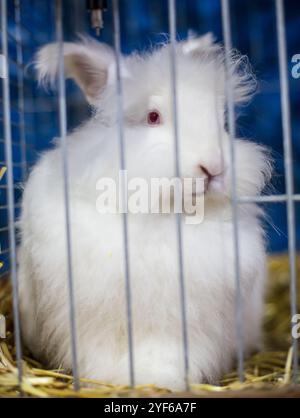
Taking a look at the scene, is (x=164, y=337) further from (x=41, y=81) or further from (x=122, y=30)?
(x=122, y=30)

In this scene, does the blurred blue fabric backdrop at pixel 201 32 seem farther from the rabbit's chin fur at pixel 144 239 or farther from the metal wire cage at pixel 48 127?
the rabbit's chin fur at pixel 144 239

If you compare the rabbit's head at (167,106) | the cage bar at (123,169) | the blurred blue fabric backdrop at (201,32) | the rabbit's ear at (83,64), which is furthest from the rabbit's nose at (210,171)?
the blurred blue fabric backdrop at (201,32)

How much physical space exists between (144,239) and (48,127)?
133 centimetres

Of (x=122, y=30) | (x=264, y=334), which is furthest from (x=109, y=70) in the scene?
(x=122, y=30)

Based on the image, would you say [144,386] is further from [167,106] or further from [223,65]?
[223,65]

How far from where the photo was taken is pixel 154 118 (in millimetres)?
1289

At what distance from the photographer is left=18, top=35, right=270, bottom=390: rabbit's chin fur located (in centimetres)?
125

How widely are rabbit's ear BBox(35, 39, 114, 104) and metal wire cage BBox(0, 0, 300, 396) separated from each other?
2.2 inches

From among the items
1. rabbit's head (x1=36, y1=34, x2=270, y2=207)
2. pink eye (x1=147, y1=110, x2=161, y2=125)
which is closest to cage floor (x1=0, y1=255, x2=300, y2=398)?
rabbit's head (x1=36, y1=34, x2=270, y2=207)

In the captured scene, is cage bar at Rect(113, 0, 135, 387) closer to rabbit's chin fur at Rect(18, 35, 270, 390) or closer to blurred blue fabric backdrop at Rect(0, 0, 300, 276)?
rabbit's chin fur at Rect(18, 35, 270, 390)

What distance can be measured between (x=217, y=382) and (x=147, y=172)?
0.61 meters

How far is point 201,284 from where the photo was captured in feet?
4.22

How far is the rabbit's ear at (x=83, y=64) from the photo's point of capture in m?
1.28
